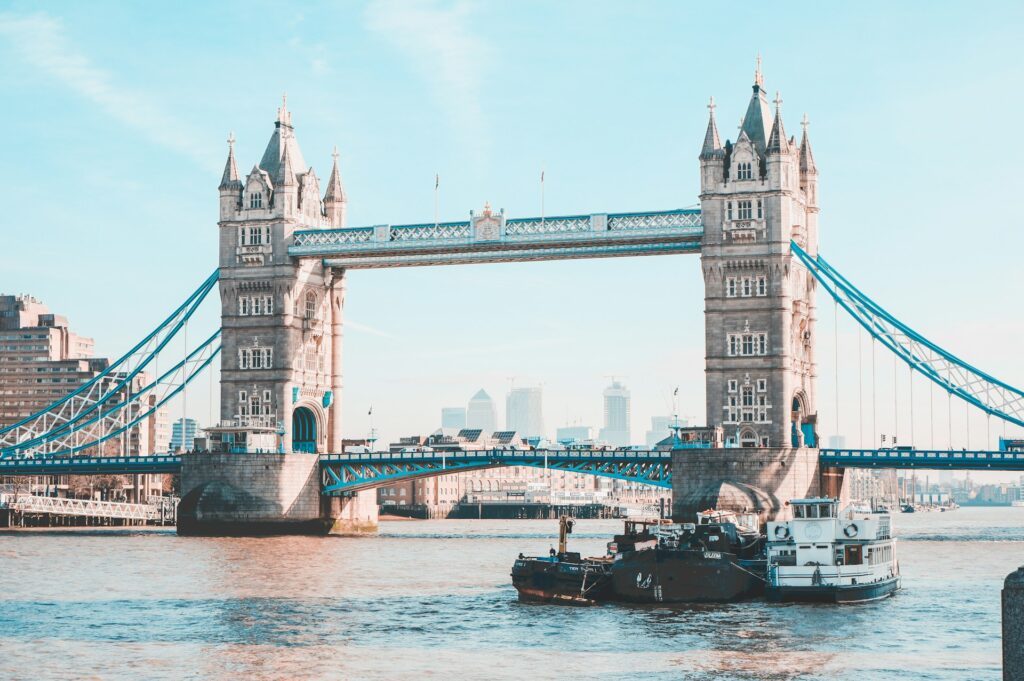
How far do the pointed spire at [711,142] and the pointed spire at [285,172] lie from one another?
3704cm

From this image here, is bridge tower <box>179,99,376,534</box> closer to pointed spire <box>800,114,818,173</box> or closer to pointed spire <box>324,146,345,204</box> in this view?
pointed spire <box>324,146,345,204</box>

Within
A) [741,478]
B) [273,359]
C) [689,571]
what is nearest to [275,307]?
[273,359]

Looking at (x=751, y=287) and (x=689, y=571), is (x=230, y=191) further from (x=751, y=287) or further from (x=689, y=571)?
(x=689, y=571)

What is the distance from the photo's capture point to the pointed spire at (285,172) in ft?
438

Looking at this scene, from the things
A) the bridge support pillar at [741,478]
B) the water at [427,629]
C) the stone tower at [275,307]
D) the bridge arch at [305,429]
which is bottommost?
the water at [427,629]

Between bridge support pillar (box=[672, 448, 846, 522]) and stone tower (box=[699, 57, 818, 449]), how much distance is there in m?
4.79

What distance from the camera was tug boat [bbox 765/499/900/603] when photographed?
216 feet

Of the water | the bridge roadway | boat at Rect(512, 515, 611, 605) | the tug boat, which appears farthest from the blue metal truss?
boat at Rect(512, 515, 611, 605)

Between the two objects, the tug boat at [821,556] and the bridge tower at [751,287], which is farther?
the bridge tower at [751,287]

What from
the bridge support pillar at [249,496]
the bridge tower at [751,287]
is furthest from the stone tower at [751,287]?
the bridge support pillar at [249,496]

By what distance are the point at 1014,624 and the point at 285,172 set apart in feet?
Answer: 391

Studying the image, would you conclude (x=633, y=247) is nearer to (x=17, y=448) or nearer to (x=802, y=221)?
(x=802, y=221)

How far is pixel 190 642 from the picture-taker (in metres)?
52.1

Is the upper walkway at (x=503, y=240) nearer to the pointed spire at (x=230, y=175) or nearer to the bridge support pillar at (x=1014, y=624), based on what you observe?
the pointed spire at (x=230, y=175)
